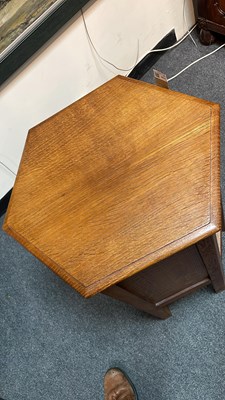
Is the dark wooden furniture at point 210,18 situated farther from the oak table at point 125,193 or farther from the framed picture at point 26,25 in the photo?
the oak table at point 125,193

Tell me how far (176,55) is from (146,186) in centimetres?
121

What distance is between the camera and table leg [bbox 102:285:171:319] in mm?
1206

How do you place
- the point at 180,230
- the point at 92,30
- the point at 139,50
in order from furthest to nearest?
the point at 139,50 → the point at 92,30 → the point at 180,230

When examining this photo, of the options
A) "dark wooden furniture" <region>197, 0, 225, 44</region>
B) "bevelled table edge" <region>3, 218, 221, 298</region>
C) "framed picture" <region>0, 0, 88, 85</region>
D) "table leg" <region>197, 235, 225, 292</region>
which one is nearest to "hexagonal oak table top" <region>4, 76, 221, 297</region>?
"bevelled table edge" <region>3, 218, 221, 298</region>

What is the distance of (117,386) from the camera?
1519 millimetres

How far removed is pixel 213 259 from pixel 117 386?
1.86 feet

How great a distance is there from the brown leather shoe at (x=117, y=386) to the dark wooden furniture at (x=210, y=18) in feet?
4.66

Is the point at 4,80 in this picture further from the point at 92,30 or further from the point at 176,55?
the point at 176,55

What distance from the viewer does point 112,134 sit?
1251mm

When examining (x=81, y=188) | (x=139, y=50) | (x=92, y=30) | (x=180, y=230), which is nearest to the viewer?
(x=180, y=230)

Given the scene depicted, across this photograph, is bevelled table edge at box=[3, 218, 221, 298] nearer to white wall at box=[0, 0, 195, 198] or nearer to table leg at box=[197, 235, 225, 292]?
table leg at box=[197, 235, 225, 292]

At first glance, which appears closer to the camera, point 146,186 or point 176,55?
point 146,186

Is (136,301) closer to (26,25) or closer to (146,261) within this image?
(146,261)

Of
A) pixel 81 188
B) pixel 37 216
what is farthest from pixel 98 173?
pixel 37 216
